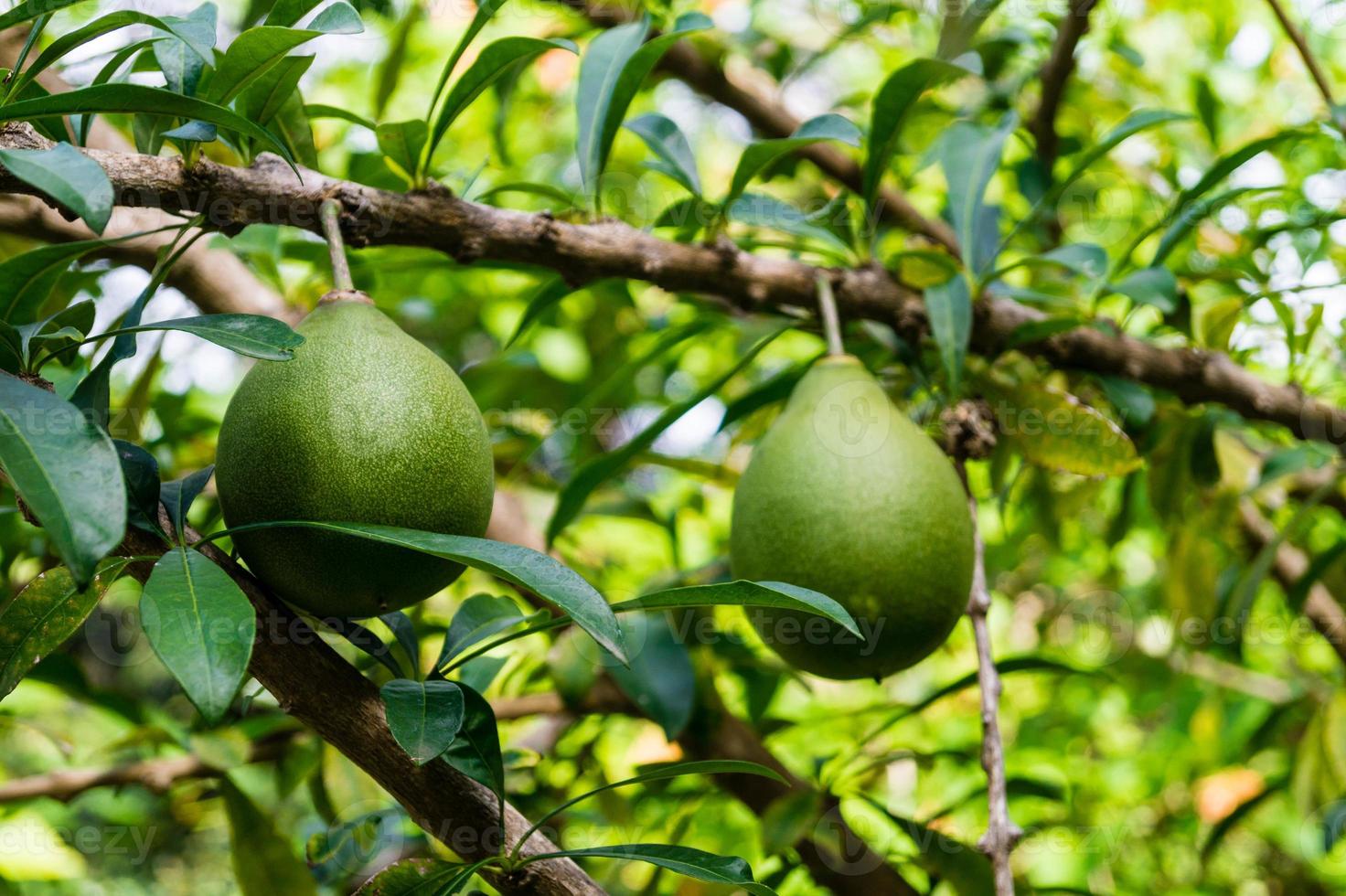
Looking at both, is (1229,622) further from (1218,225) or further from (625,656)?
(625,656)

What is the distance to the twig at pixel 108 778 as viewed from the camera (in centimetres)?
130

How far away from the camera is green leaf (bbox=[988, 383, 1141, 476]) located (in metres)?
1.09

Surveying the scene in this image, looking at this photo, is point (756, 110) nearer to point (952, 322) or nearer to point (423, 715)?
point (952, 322)

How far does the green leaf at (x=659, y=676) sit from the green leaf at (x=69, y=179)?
694mm

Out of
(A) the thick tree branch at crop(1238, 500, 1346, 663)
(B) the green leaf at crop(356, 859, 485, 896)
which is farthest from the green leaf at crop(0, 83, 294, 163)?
(A) the thick tree branch at crop(1238, 500, 1346, 663)

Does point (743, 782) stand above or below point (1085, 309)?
below

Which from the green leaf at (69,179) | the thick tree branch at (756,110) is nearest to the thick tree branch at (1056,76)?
the thick tree branch at (756,110)

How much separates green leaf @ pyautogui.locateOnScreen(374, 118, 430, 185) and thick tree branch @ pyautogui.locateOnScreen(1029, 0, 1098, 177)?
955 millimetres

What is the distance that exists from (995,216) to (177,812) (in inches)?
52.6

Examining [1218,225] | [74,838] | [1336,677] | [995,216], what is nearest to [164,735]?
[74,838]

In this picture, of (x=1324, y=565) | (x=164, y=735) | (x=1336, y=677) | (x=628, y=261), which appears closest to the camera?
(x=628, y=261)

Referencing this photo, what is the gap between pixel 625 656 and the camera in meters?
0.58

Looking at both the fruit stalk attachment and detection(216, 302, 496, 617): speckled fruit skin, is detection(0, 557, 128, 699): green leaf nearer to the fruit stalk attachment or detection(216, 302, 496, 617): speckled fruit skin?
detection(216, 302, 496, 617): speckled fruit skin

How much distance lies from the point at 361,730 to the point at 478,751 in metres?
0.08
